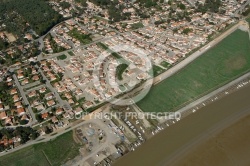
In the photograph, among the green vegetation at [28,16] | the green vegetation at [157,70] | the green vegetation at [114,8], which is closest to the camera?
the green vegetation at [157,70]

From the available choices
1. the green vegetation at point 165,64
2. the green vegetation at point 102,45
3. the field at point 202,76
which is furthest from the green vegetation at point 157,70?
the green vegetation at point 102,45

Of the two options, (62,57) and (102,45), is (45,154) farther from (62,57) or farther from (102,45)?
(102,45)

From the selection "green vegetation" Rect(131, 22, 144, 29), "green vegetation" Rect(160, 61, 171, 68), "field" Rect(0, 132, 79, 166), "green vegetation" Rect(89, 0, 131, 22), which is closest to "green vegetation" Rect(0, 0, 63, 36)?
"green vegetation" Rect(89, 0, 131, 22)

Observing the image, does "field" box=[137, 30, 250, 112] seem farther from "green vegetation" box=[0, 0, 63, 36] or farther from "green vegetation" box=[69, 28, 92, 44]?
"green vegetation" box=[0, 0, 63, 36]

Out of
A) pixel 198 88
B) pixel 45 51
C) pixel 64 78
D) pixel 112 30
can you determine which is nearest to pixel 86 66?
pixel 64 78

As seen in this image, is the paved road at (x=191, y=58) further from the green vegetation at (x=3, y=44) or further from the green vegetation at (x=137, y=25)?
the green vegetation at (x=3, y=44)

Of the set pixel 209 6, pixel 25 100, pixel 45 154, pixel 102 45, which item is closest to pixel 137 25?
pixel 102 45
